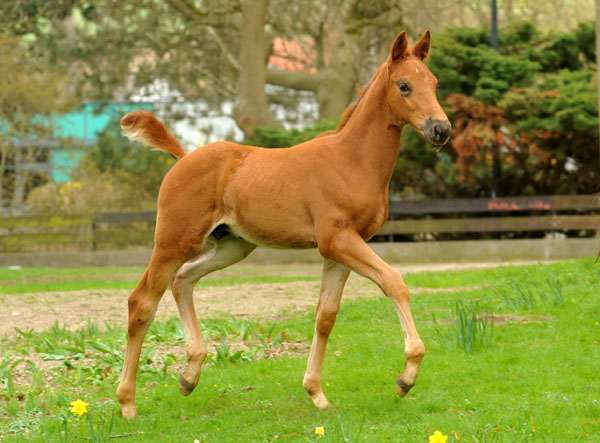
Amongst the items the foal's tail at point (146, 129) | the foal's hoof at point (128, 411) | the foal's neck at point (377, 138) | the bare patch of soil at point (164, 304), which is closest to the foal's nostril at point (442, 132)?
the foal's neck at point (377, 138)

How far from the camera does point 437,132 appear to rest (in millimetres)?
5133

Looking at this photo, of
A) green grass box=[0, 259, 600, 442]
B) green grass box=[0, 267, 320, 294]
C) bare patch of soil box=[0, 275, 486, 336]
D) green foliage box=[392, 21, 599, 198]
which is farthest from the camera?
green foliage box=[392, 21, 599, 198]

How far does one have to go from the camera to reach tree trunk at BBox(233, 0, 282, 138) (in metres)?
21.4

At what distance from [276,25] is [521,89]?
8715 mm

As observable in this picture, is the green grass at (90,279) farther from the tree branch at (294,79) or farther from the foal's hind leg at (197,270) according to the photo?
the tree branch at (294,79)

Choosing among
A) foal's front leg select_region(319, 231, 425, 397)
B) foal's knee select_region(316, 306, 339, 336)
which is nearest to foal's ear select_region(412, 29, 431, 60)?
foal's front leg select_region(319, 231, 425, 397)

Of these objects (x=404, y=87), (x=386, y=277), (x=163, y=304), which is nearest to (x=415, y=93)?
(x=404, y=87)

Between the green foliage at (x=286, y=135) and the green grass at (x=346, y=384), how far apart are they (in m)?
11.1

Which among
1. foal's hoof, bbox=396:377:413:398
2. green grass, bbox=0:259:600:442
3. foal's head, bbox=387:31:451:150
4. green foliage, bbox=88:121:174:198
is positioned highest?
foal's head, bbox=387:31:451:150

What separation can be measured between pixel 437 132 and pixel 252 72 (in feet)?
56.0

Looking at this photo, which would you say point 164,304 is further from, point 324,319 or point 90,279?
point 90,279

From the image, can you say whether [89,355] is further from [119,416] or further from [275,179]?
[275,179]

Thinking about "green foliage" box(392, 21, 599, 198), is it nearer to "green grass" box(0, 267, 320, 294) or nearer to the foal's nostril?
"green grass" box(0, 267, 320, 294)

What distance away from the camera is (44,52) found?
2622 cm
